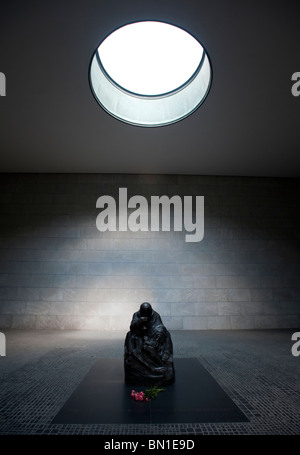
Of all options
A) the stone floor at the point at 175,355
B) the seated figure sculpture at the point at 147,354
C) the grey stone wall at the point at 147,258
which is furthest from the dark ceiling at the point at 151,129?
the stone floor at the point at 175,355

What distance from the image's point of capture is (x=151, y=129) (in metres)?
8.12

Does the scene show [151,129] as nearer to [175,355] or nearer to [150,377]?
[175,355]

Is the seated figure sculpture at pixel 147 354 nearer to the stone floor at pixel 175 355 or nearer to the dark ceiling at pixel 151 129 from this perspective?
the stone floor at pixel 175 355

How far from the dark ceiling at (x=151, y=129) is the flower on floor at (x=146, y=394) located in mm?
6670

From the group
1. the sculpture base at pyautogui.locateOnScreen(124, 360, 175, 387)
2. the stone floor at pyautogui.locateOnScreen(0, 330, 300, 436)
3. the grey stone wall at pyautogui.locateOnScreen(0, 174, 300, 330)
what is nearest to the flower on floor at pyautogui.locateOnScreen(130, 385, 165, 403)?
the sculpture base at pyautogui.locateOnScreen(124, 360, 175, 387)

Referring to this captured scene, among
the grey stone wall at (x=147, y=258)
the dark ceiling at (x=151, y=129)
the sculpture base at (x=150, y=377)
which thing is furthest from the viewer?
the grey stone wall at (x=147, y=258)

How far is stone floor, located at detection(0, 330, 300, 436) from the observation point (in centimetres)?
302

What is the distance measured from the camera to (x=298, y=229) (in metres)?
10.8

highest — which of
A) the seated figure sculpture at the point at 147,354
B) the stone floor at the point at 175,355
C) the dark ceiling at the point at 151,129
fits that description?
the dark ceiling at the point at 151,129

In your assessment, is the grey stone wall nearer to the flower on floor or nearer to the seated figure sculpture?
the seated figure sculpture

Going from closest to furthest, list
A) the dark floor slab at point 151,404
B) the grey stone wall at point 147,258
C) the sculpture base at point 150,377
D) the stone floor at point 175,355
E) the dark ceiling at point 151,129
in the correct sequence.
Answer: the stone floor at point 175,355, the dark floor slab at point 151,404, the sculpture base at point 150,377, the dark ceiling at point 151,129, the grey stone wall at point 147,258

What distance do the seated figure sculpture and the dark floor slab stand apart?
0.16 m

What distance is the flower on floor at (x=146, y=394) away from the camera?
3631 millimetres

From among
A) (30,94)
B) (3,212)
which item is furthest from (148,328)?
(3,212)
